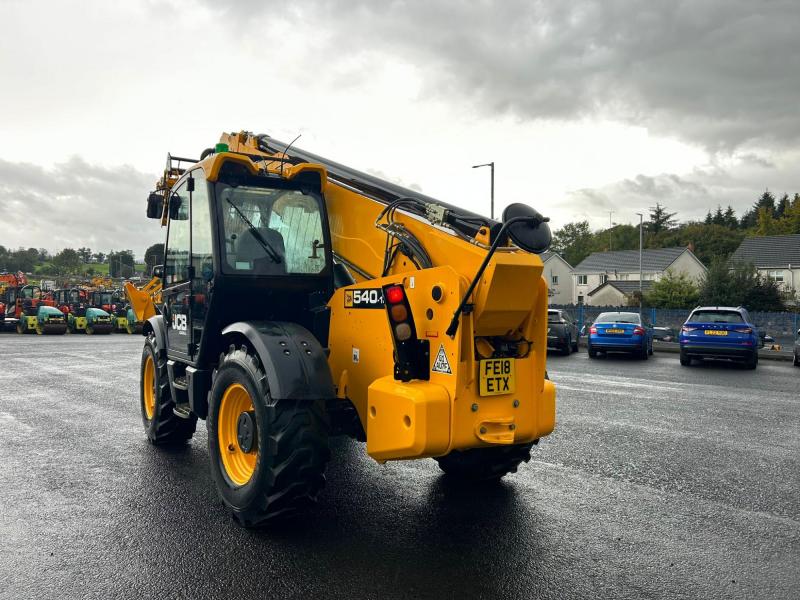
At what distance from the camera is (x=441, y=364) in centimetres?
430

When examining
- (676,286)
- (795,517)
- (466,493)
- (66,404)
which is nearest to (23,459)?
(66,404)

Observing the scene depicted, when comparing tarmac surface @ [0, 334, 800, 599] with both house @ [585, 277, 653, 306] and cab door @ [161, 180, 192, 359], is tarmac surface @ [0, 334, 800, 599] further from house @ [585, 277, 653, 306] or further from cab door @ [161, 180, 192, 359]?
house @ [585, 277, 653, 306]

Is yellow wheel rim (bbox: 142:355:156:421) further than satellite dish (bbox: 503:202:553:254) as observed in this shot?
Yes

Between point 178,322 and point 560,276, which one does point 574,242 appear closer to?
point 560,276

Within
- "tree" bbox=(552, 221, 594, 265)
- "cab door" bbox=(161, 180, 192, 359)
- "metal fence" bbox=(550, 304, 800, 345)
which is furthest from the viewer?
"tree" bbox=(552, 221, 594, 265)

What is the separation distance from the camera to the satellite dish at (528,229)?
4125 millimetres

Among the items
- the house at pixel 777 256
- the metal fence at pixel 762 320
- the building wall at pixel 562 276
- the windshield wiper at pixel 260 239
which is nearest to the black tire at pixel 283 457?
the windshield wiper at pixel 260 239

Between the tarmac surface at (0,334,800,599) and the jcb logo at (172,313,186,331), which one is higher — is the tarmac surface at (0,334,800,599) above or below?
below

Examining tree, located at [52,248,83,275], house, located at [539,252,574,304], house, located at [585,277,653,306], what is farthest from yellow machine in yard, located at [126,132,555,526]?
tree, located at [52,248,83,275]

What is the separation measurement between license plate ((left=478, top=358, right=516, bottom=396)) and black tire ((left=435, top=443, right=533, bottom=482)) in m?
0.53

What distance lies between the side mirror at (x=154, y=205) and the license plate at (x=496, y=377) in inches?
156

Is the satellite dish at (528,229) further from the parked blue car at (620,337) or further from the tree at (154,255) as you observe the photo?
the parked blue car at (620,337)

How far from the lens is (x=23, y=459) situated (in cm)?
651

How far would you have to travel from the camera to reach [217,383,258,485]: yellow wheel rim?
16.2 ft
